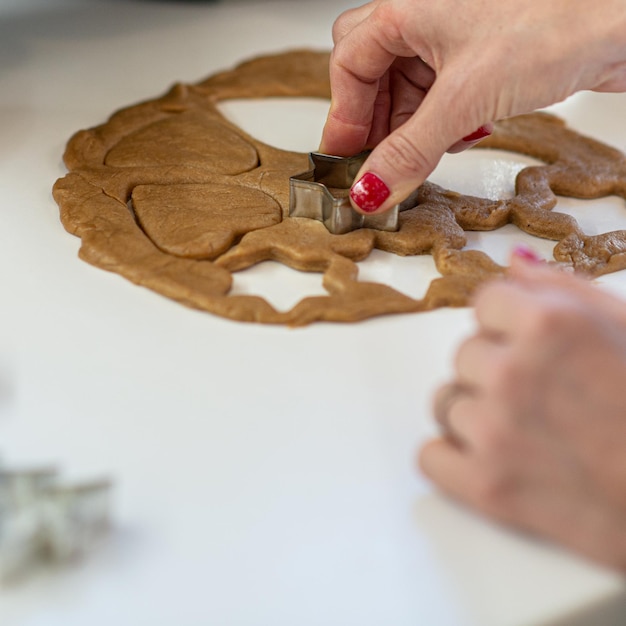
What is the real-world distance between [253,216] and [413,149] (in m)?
0.28

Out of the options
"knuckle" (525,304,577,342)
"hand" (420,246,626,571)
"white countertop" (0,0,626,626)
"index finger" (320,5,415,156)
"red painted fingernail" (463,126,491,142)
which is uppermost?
"index finger" (320,5,415,156)

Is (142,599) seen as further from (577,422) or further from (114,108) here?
(114,108)

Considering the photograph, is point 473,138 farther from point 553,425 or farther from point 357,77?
point 553,425

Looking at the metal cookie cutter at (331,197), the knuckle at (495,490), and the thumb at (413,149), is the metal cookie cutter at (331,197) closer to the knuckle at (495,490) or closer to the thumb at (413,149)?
the thumb at (413,149)

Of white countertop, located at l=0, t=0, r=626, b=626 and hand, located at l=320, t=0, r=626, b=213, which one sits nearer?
white countertop, located at l=0, t=0, r=626, b=626

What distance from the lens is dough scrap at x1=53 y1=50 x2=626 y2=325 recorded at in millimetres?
1137

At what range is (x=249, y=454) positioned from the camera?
868mm

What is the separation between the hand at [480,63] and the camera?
112 cm

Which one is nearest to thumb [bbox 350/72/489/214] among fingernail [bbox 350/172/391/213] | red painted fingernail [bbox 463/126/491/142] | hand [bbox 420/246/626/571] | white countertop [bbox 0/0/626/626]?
fingernail [bbox 350/172/391/213]

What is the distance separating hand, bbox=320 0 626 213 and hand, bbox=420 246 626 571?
1.50ft

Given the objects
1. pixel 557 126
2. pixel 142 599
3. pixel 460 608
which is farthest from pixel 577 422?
pixel 557 126

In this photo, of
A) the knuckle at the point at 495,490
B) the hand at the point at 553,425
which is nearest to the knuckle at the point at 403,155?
the hand at the point at 553,425

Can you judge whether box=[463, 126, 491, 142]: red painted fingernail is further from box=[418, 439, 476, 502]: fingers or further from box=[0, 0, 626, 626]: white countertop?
box=[418, 439, 476, 502]: fingers

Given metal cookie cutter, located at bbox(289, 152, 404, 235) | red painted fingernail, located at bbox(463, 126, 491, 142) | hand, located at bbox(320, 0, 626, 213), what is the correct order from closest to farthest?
hand, located at bbox(320, 0, 626, 213) < metal cookie cutter, located at bbox(289, 152, 404, 235) < red painted fingernail, located at bbox(463, 126, 491, 142)
